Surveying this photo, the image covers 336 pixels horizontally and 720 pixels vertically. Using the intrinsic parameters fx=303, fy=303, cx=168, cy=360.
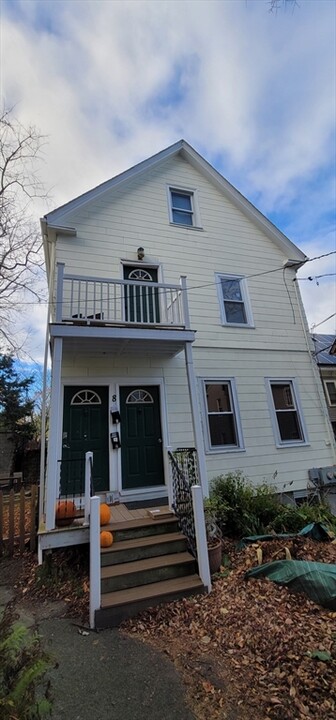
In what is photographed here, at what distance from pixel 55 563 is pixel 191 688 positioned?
8.69ft

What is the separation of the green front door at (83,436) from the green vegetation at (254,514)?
2.19 metres

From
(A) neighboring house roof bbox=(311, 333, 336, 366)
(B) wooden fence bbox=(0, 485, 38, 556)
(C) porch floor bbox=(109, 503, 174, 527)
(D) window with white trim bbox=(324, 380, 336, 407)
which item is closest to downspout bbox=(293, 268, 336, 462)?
(A) neighboring house roof bbox=(311, 333, 336, 366)

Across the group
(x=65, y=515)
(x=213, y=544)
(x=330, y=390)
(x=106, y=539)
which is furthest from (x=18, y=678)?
(x=330, y=390)

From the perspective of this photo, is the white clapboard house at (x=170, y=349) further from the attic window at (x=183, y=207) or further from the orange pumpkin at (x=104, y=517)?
the orange pumpkin at (x=104, y=517)

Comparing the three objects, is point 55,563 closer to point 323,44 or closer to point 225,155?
point 323,44

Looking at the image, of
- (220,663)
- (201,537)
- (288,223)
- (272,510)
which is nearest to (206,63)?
(288,223)

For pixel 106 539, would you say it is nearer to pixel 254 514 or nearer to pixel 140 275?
pixel 254 514

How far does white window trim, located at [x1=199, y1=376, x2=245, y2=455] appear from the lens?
6.76 metres

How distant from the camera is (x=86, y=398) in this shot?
6.20 metres

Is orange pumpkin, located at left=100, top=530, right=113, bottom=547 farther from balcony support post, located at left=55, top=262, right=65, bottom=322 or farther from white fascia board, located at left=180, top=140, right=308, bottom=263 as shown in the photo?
white fascia board, located at left=180, top=140, right=308, bottom=263

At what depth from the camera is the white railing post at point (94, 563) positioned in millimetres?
3303

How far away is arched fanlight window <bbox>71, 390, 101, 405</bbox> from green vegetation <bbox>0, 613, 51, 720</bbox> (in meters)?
4.50

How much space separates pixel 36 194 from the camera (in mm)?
10039

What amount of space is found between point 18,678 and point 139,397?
5.14m
